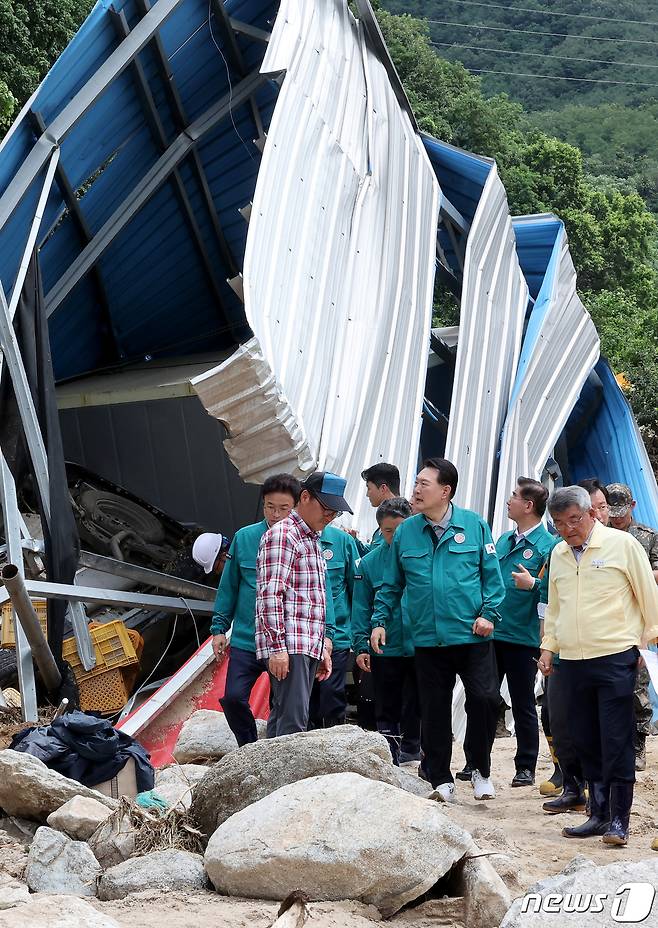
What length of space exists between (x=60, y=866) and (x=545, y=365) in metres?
10.6

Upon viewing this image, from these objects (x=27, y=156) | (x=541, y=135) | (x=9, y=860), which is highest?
(x=541, y=135)

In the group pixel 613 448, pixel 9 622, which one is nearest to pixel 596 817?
Result: pixel 9 622

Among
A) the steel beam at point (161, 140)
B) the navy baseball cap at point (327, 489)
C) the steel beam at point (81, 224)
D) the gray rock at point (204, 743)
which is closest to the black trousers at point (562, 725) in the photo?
the navy baseball cap at point (327, 489)

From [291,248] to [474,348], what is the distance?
11.2 feet

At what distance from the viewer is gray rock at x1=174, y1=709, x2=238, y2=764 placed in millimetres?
6703

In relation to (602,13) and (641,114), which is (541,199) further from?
(602,13)

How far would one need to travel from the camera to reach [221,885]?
13.2ft

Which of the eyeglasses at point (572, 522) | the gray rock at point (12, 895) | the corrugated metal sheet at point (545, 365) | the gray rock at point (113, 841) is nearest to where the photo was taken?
the gray rock at point (12, 895)

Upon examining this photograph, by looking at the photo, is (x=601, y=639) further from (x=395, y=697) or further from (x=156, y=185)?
(x=156, y=185)

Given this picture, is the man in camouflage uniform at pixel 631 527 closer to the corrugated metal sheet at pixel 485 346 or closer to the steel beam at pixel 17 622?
the steel beam at pixel 17 622

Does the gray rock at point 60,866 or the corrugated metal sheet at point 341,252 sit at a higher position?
the corrugated metal sheet at point 341,252

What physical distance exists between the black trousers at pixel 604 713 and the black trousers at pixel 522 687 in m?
1.20

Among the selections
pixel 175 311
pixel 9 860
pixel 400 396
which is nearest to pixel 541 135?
pixel 175 311

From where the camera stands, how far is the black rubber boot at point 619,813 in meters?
4.97
